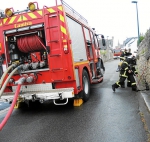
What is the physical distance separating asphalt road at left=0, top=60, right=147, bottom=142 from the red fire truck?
0.46 metres

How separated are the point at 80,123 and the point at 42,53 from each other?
267 cm

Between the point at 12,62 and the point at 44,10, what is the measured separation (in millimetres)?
1757

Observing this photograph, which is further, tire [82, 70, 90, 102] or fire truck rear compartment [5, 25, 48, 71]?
tire [82, 70, 90, 102]

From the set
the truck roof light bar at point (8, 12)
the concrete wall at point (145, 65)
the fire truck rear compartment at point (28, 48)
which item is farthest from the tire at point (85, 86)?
the truck roof light bar at point (8, 12)

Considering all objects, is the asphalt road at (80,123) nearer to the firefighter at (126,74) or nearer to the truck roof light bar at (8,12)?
the firefighter at (126,74)

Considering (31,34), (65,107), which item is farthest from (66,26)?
(65,107)

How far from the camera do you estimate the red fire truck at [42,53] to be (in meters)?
5.32

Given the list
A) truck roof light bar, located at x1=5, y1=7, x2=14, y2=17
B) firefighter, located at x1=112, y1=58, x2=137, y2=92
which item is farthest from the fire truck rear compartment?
firefighter, located at x1=112, y1=58, x2=137, y2=92

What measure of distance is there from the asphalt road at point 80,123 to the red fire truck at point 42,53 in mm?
459

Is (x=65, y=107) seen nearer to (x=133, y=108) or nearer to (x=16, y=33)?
Result: (x=133, y=108)

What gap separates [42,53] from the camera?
21.0 feet

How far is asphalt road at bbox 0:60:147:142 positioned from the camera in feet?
12.8

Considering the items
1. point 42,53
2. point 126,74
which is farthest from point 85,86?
point 126,74

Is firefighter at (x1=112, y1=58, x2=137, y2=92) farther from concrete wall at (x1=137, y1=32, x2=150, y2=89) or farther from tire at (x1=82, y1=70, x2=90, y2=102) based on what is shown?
tire at (x1=82, y1=70, x2=90, y2=102)
